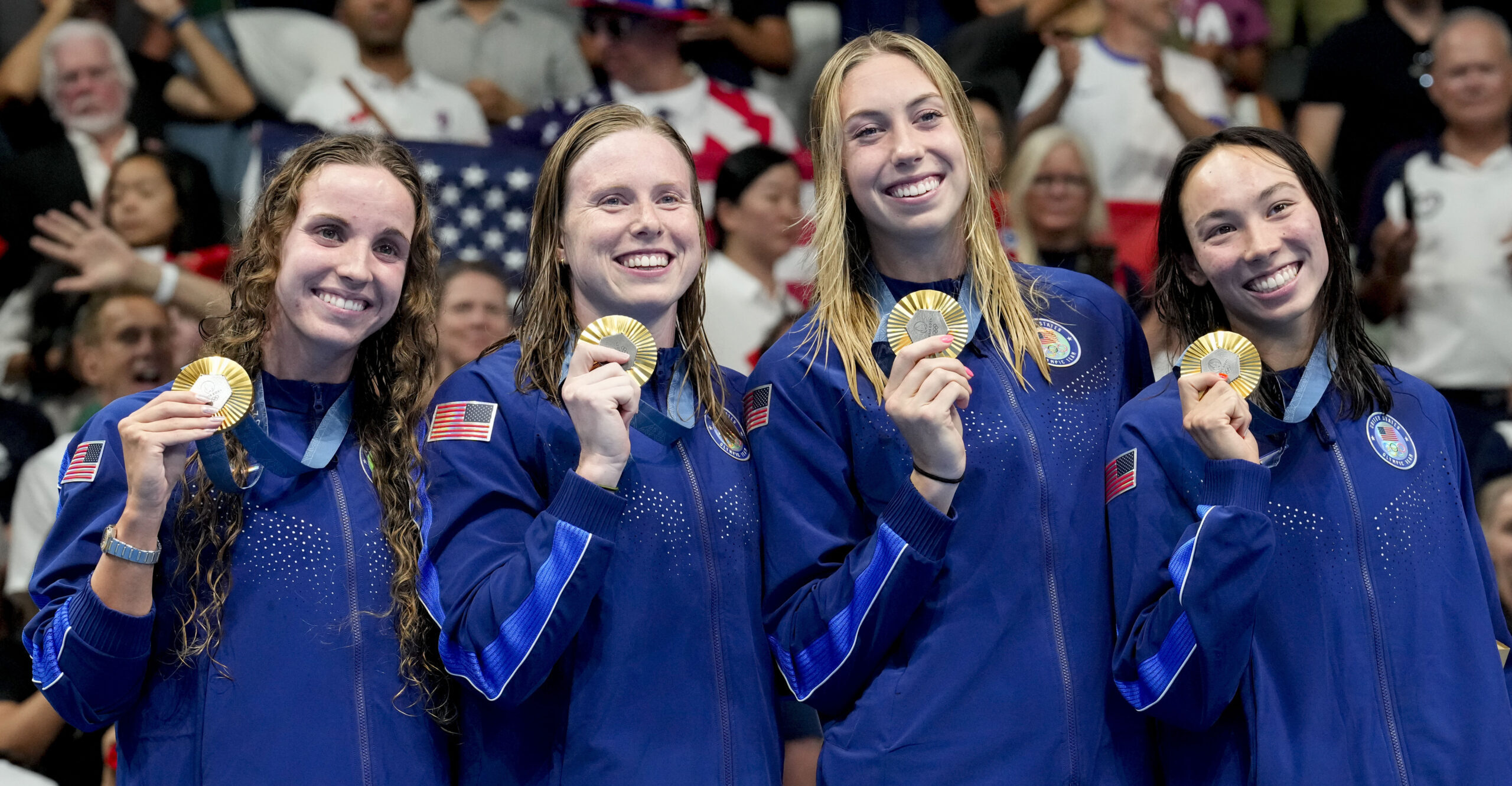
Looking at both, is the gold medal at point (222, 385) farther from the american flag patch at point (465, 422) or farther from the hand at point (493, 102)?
the hand at point (493, 102)

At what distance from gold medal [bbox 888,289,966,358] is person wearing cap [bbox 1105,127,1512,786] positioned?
389mm

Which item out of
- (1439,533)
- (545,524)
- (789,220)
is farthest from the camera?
(789,220)

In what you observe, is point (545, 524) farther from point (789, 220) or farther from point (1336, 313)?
point (789, 220)

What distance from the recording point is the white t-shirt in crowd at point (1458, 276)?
21.2 feet

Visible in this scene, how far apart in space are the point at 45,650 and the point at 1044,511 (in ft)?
6.28

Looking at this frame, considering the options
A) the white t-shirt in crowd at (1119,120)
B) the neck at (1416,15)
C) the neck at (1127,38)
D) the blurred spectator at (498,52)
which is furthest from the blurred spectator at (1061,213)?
the blurred spectator at (498,52)

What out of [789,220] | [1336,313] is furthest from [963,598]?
[789,220]

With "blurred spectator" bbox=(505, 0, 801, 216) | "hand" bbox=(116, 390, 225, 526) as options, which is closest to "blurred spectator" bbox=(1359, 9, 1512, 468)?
"blurred spectator" bbox=(505, 0, 801, 216)

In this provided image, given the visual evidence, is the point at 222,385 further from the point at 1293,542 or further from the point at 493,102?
the point at 493,102

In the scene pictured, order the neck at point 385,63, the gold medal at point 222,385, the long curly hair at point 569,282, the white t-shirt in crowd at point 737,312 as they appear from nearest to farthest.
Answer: the gold medal at point 222,385 → the long curly hair at point 569,282 → the white t-shirt in crowd at point 737,312 → the neck at point 385,63

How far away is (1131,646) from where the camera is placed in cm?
275

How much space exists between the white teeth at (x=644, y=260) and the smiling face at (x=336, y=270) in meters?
0.49

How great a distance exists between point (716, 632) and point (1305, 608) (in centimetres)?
112

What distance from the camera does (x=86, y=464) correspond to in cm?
279
